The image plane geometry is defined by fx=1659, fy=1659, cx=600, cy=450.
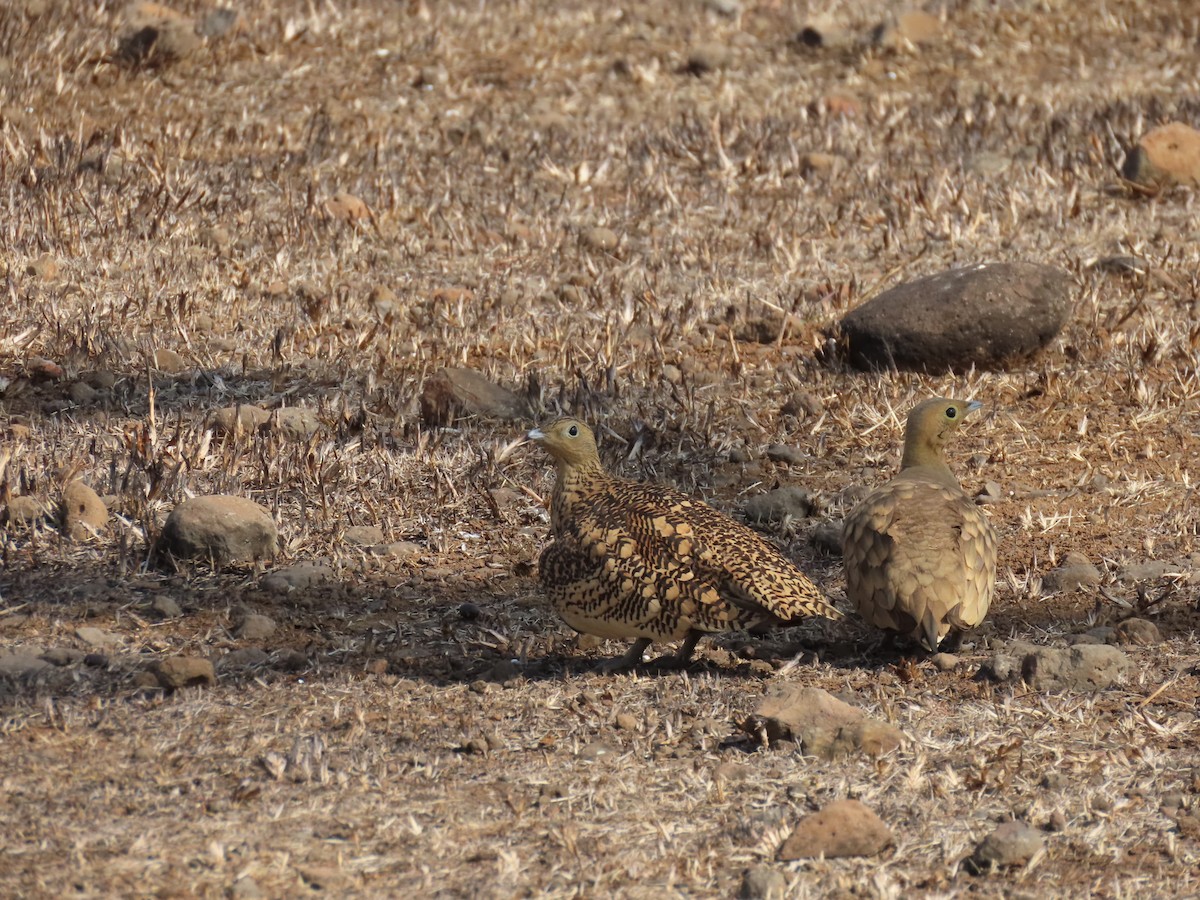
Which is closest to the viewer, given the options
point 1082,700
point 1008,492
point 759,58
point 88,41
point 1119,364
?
point 1082,700

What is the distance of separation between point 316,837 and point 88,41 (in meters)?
9.12

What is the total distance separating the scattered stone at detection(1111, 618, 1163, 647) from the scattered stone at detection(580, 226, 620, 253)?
177 inches

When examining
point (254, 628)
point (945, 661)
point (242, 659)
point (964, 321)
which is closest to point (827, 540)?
point (945, 661)

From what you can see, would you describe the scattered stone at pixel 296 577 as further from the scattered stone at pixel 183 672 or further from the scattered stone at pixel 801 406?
the scattered stone at pixel 801 406

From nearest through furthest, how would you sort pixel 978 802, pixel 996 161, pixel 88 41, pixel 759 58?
pixel 978 802, pixel 996 161, pixel 88 41, pixel 759 58

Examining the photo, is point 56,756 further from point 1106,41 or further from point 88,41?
point 1106,41

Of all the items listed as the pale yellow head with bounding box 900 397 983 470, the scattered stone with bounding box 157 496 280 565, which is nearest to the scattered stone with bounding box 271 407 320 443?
the scattered stone with bounding box 157 496 280 565

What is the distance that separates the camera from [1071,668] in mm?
5125

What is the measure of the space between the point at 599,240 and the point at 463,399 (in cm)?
247

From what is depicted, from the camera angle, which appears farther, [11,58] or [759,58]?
[759,58]

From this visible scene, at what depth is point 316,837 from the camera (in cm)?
404

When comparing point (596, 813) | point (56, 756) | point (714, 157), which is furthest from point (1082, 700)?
point (714, 157)

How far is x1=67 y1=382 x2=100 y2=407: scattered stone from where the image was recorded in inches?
283

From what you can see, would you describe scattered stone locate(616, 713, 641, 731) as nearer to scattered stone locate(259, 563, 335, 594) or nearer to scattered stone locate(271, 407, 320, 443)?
scattered stone locate(259, 563, 335, 594)
